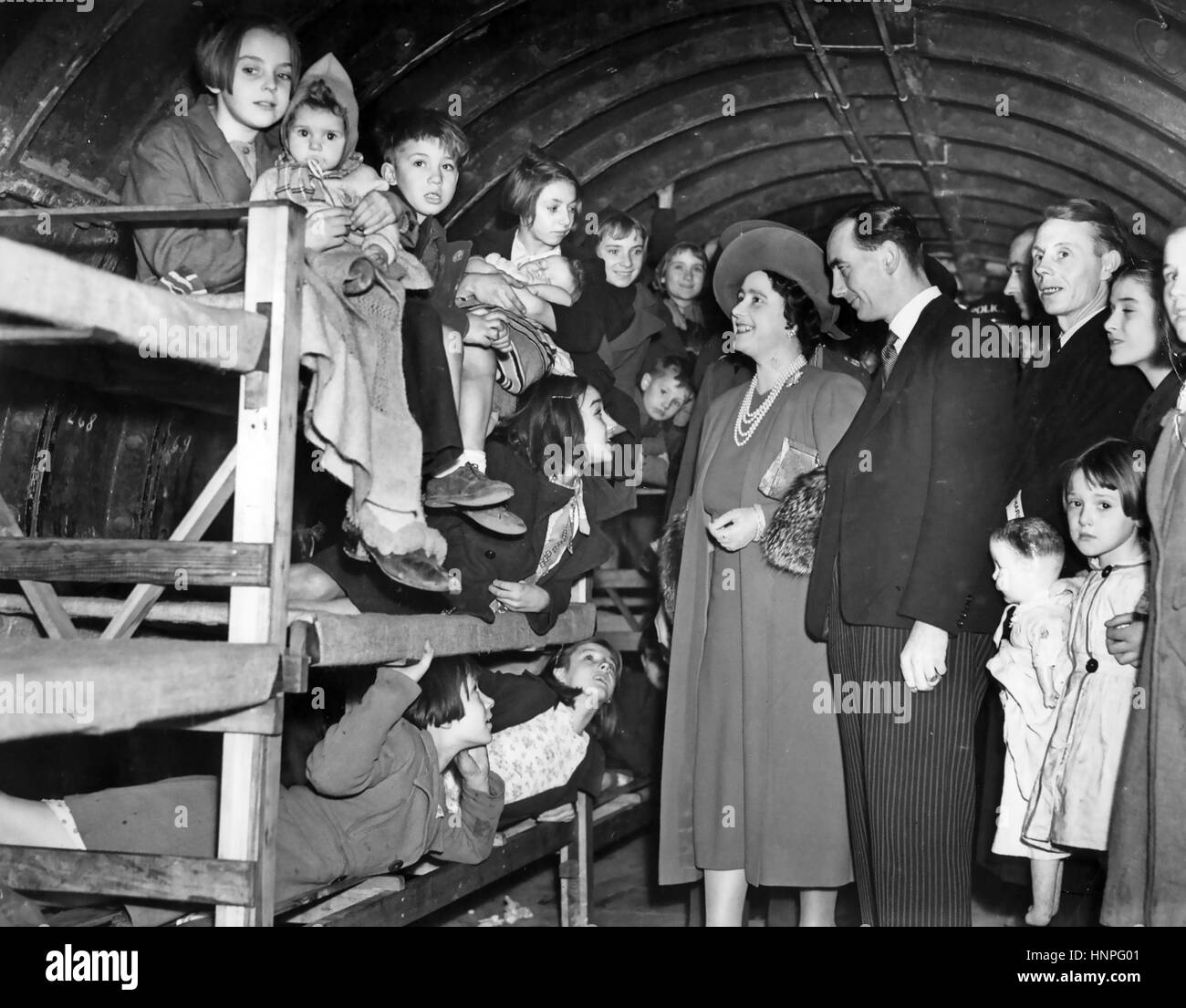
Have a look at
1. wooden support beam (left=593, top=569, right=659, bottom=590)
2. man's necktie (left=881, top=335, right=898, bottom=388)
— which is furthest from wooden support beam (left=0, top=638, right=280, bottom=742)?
wooden support beam (left=593, top=569, right=659, bottom=590)

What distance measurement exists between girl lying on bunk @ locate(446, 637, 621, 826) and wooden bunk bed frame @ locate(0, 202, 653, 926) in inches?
54.3

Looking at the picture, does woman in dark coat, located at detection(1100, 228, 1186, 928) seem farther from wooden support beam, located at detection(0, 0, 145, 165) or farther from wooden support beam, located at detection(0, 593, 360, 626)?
wooden support beam, located at detection(0, 0, 145, 165)

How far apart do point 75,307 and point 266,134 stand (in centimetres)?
159

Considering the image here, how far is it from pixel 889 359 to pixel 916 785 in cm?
124

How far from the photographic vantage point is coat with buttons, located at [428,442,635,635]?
411 centimetres

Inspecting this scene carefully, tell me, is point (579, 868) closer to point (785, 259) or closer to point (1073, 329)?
point (785, 259)

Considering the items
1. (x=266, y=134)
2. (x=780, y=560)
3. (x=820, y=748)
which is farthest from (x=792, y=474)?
(x=266, y=134)

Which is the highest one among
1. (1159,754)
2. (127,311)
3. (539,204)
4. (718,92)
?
(718,92)

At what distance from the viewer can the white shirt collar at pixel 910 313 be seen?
3725 mm

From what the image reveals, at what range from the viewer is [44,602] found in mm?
3359

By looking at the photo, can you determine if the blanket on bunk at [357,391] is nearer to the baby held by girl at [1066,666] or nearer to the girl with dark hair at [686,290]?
the baby held by girl at [1066,666]

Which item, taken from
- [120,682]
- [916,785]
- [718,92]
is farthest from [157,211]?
[718,92]

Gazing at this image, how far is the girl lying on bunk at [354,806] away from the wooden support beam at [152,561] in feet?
2.07

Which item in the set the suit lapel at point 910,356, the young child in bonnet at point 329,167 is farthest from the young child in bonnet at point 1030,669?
the young child in bonnet at point 329,167
